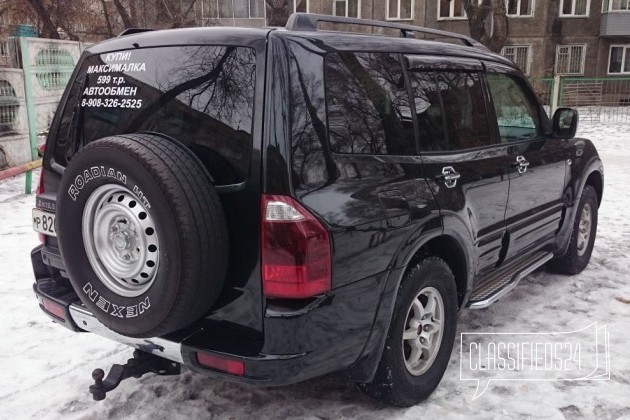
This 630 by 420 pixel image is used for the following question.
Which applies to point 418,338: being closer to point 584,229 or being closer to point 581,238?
point 581,238

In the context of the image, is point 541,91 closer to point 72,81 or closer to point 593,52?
point 593,52

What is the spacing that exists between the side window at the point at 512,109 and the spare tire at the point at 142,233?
2.28 metres

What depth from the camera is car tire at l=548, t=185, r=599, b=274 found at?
4.98m

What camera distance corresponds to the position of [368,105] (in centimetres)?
271

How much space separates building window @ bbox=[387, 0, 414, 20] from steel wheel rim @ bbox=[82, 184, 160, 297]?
30.6m

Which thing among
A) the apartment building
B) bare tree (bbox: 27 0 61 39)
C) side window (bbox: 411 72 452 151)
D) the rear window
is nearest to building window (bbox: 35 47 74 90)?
bare tree (bbox: 27 0 61 39)

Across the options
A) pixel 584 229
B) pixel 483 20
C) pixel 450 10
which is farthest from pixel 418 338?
pixel 450 10

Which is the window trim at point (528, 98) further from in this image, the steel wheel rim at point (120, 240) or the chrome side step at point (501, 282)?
the steel wheel rim at point (120, 240)

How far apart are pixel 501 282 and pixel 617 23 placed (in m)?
29.9

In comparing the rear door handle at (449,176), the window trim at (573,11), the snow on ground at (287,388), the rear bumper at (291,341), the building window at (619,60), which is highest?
the window trim at (573,11)

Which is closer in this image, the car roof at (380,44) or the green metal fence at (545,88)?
the car roof at (380,44)

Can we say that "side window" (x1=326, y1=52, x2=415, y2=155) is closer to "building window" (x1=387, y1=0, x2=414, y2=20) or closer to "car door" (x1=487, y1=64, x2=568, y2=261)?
"car door" (x1=487, y1=64, x2=568, y2=261)

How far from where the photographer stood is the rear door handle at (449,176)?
3.03 meters

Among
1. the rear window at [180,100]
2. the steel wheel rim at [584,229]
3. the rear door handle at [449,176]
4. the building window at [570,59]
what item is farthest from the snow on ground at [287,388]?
the building window at [570,59]
